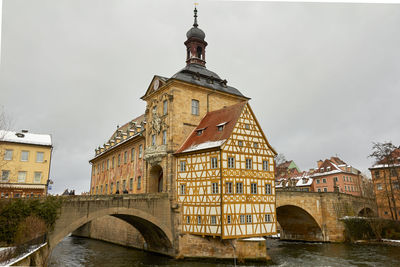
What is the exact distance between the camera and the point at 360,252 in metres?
26.0

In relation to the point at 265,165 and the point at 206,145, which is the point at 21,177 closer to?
the point at 206,145

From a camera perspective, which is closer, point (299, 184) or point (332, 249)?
point (332, 249)

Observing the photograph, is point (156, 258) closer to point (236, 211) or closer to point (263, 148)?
point (236, 211)

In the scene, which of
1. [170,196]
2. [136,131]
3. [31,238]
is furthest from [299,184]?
[31,238]

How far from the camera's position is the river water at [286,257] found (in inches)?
858

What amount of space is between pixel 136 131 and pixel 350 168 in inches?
1819

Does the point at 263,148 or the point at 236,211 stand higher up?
the point at 263,148

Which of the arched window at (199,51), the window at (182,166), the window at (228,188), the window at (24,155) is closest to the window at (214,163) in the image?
the window at (228,188)

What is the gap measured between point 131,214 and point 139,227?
16.4ft

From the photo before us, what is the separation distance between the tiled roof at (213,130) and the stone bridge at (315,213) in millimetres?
10747

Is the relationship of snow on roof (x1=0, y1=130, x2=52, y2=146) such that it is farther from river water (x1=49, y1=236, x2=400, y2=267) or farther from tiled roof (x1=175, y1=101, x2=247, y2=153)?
tiled roof (x1=175, y1=101, x2=247, y2=153)

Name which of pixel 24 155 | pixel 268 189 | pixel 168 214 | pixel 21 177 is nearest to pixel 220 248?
pixel 168 214

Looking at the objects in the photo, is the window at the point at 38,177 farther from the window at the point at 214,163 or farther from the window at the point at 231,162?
the window at the point at 231,162

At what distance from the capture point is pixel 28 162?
32.1 m
